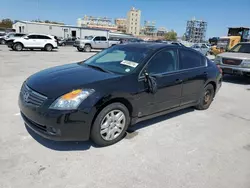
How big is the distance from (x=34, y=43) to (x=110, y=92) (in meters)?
18.8

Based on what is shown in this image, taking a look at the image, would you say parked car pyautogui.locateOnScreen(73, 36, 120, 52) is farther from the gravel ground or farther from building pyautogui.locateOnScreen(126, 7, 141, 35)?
building pyautogui.locateOnScreen(126, 7, 141, 35)

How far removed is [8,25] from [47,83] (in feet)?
280

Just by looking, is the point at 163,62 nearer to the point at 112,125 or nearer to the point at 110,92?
the point at 110,92

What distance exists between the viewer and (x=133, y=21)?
128000 mm

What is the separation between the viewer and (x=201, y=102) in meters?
4.96

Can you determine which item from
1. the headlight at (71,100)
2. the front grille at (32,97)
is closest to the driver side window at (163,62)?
the headlight at (71,100)

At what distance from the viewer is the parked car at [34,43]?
1845 cm

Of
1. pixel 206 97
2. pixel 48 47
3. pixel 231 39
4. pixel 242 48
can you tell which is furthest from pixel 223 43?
pixel 206 97

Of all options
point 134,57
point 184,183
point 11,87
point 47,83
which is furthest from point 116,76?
point 11,87

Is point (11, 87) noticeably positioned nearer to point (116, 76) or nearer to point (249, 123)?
point (116, 76)

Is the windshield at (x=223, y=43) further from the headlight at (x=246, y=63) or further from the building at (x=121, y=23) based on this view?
the building at (x=121, y=23)

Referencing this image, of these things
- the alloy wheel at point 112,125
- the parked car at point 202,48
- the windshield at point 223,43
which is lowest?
the alloy wheel at point 112,125

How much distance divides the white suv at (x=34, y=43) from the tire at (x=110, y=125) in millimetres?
18422

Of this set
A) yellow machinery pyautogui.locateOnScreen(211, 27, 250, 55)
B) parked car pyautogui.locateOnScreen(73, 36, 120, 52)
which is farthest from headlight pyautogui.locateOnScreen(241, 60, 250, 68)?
parked car pyautogui.locateOnScreen(73, 36, 120, 52)
